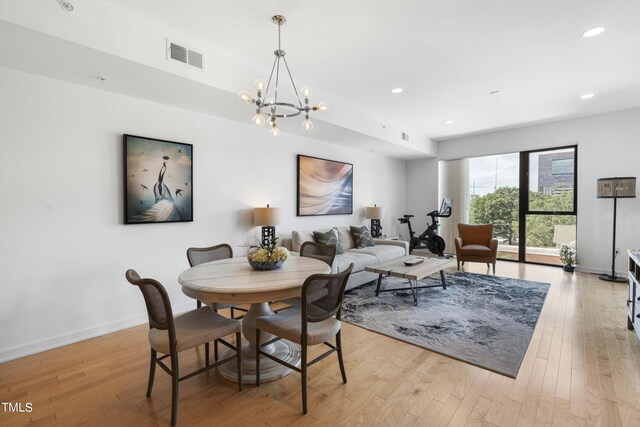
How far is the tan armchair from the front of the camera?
528 centimetres

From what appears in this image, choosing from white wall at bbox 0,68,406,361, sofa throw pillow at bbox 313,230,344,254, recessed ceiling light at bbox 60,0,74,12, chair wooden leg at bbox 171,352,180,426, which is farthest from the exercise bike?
recessed ceiling light at bbox 60,0,74,12

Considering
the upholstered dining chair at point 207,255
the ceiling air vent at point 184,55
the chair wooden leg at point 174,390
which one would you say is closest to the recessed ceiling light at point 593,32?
the ceiling air vent at point 184,55

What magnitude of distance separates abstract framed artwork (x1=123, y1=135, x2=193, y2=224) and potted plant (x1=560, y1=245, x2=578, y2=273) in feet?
21.4

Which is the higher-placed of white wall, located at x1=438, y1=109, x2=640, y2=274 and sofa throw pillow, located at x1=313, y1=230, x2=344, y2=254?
white wall, located at x1=438, y1=109, x2=640, y2=274

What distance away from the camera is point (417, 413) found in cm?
188

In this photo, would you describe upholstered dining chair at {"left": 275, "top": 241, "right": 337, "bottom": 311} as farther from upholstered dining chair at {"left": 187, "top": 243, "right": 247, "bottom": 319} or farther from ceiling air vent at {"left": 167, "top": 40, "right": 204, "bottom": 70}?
ceiling air vent at {"left": 167, "top": 40, "right": 204, "bottom": 70}

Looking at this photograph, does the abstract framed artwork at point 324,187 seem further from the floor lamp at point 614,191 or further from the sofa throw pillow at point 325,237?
the floor lamp at point 614,191

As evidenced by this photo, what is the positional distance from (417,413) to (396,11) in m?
3.02

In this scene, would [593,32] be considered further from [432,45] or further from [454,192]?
[454,192]

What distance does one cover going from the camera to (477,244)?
18.8ft

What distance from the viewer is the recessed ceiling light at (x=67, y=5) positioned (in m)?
2.12

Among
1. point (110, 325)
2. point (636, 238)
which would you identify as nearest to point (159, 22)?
point (110, 325)

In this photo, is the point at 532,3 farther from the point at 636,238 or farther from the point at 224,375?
the point at 636,238

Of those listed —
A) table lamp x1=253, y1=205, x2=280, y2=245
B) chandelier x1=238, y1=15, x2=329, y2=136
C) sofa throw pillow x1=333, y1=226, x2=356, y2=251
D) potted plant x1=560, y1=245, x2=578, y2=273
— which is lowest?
potted plant x1=560, y1=245, x2=578, y2=273
